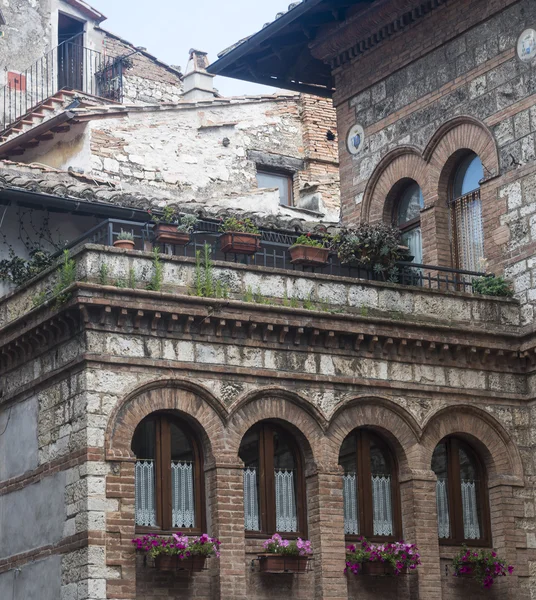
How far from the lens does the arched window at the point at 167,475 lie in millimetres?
19062

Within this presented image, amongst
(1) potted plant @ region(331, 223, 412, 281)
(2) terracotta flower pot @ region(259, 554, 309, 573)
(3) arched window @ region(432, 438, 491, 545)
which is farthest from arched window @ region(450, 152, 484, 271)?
(2) terracotta flower pot @ region(259, 554, 309, 573)

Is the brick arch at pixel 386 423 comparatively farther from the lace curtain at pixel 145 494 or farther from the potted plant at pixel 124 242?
the potted plant at pixel 124 242

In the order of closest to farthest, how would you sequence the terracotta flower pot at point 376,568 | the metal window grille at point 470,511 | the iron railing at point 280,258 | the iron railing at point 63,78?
1. the terracotta flower pot at point 376,568
2. the metal window grille at point 470,511
3. the iron railing at point 280,258
4. the iron railing at point 63,78

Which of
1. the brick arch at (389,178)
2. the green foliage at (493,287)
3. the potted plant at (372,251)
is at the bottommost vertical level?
the green foliage at (493,287)

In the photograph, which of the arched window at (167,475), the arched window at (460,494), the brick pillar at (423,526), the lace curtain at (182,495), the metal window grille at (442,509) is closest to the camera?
the arched window at (167,475)

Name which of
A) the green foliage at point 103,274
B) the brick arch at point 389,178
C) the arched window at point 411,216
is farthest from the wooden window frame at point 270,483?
the brick arch at point 389,178

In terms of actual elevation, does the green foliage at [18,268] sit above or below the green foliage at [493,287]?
above

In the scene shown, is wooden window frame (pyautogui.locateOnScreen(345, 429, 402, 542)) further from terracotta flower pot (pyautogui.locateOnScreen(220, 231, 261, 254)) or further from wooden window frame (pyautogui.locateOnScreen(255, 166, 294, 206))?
wooden window frame (pyautogui.locateOnScreen(255, 166, 294, 206))

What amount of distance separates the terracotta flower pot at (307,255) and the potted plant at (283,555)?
4.02 m

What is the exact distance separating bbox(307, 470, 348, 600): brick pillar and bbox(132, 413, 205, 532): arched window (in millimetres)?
1565

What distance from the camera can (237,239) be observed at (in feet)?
68.4

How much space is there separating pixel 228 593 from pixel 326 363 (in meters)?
3.44

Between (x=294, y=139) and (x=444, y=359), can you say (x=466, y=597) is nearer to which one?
(x=444, y=359)

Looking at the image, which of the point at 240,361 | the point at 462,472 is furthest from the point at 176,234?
the point at 462,472
